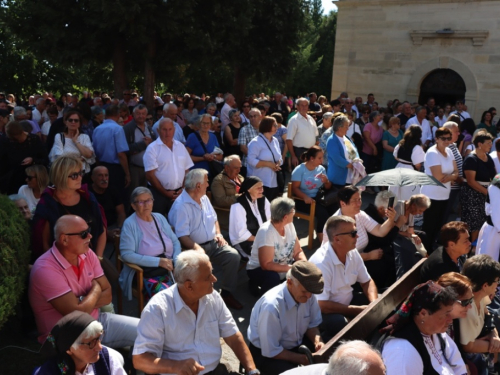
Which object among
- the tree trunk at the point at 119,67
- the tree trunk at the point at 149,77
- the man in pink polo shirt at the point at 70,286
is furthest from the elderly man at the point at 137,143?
the tree trunk at the point at 119,67

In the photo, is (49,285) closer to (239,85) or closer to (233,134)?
(233,134)

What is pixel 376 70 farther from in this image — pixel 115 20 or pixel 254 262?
pixel 254 262

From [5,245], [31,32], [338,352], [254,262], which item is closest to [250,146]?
[254,262]

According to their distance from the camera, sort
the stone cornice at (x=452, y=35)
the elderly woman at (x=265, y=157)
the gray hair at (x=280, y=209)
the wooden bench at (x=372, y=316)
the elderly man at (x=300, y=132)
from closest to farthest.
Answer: the wooden bench at (x=372, y=316)
the gray hair at (x=280, y=209)
the elderly woman at (x=265, y=157)
the elderly man at (x=300, y=132)
the stone cornice at (x=452, y=35)

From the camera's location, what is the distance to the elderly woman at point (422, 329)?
3084 mm

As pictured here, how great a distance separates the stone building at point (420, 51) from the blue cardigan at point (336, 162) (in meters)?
10.4

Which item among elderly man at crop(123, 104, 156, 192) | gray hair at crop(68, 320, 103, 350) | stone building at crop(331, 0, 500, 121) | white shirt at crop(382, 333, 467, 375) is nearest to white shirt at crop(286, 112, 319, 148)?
elderly man at crop(123, 104, 156, 192)

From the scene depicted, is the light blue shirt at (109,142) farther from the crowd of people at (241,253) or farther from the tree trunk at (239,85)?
the tree trunk at (239,85)

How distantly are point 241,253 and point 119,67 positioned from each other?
909 cm

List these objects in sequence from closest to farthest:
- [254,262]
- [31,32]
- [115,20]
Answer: [254,262] → [115,20] → [31,32]

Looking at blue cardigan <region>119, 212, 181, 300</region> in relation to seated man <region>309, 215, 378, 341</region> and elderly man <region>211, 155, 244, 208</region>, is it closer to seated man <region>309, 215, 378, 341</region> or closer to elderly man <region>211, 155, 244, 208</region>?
seated man <region>309, 215, 378, 341</region>

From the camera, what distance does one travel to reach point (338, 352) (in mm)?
2398

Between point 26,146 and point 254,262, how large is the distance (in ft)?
10.6

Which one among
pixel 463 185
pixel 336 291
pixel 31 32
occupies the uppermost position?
pixel 31 32
